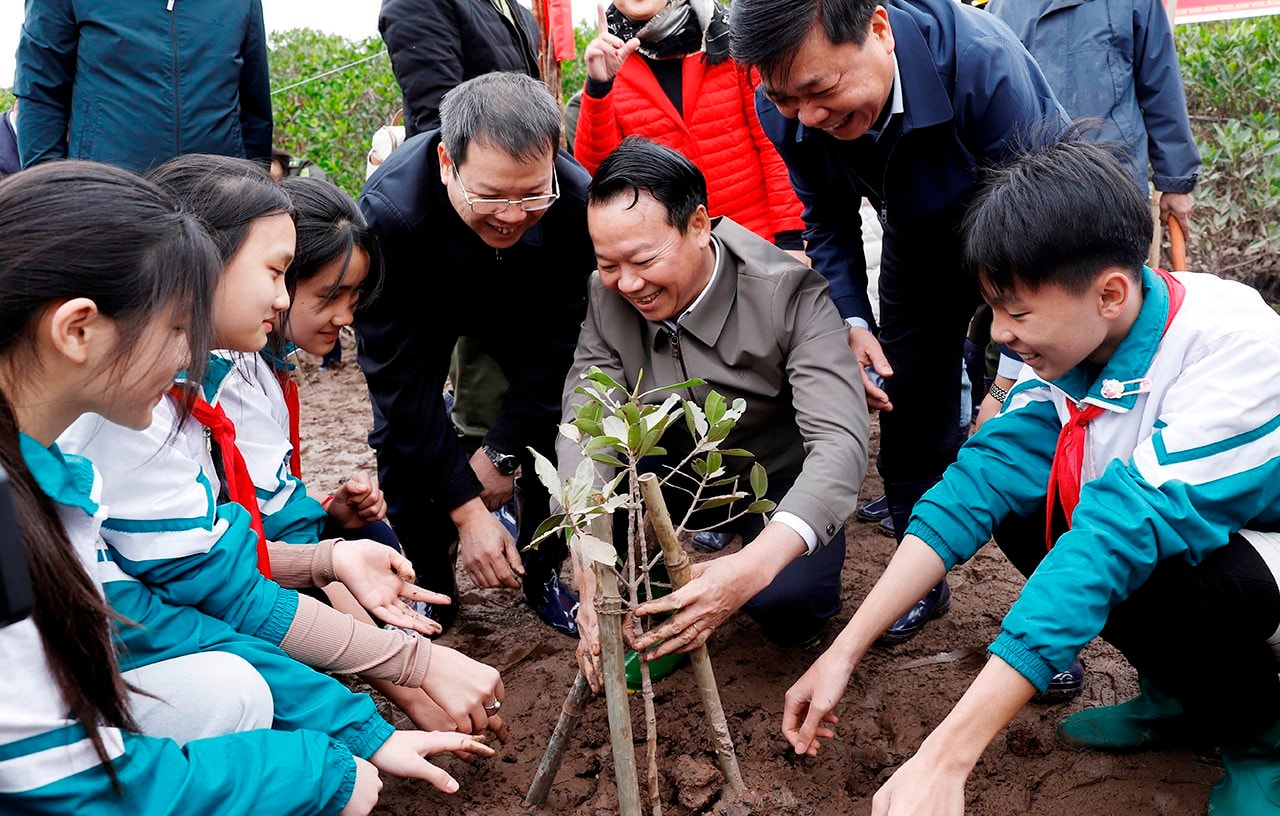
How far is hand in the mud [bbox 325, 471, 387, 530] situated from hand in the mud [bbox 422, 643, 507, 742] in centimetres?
75

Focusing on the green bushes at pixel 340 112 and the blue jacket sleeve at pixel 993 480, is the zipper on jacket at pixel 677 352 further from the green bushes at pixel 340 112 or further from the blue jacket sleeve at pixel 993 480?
the green bushes at pixel 340 112

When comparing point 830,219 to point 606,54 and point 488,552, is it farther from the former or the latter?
point 488,552

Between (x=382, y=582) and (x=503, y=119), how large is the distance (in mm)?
1168

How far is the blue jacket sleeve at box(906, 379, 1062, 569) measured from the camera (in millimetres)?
2180

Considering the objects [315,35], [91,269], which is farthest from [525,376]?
[315,35]

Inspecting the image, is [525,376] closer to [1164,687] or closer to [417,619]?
[417,619]

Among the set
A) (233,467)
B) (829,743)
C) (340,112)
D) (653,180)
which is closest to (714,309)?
(653,180)

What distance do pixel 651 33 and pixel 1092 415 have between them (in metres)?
2.13

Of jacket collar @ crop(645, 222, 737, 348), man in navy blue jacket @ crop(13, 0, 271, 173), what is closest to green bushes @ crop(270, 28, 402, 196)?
man in navy blue jacket @ crop(13, 0, 271, 173)

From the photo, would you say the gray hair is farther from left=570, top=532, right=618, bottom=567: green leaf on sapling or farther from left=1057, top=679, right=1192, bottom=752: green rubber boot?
left=1057, top=679, right=1192, bottom=752: green rubber boot

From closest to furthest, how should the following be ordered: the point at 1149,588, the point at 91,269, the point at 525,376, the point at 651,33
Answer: the point at 91,269
the point at 1149,588
the point at 525,376
the point at 651,33

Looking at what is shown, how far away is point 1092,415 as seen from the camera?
2.05m

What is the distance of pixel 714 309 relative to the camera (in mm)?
2650

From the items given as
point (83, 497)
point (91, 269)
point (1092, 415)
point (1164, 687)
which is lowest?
point (1164, 687)
